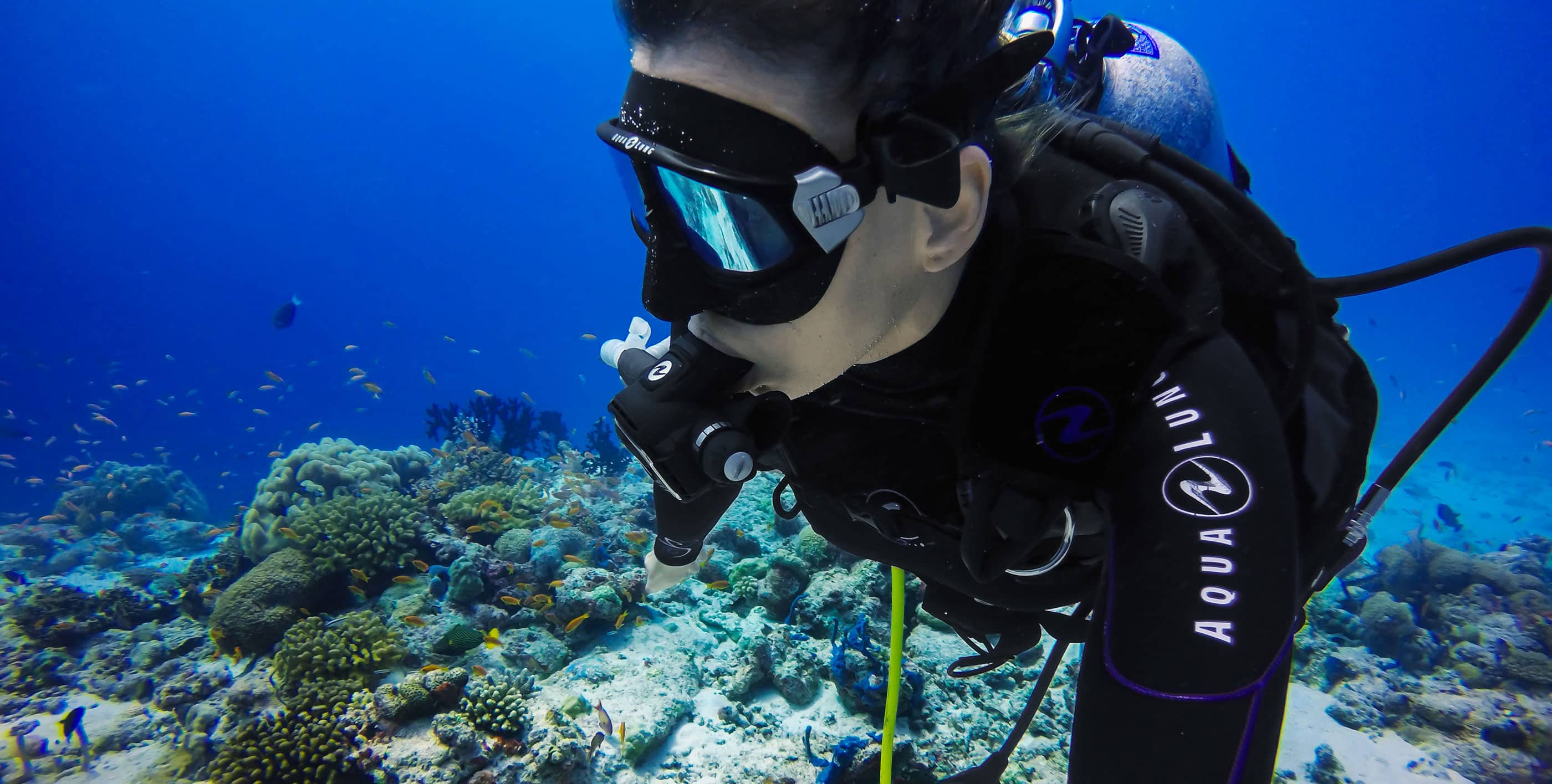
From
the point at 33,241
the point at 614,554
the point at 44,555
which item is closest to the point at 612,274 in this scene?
the point at 33,241

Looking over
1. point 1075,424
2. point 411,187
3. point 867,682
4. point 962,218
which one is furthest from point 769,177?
point 411,187

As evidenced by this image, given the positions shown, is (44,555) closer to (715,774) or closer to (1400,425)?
(715,774)

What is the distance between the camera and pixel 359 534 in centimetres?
685

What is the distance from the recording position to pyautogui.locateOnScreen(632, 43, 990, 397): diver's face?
1222 millimetres

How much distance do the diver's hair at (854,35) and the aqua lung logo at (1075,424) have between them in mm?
818

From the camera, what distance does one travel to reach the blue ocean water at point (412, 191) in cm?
7300

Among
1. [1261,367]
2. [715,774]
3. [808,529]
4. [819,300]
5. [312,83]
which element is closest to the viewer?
[819,300]

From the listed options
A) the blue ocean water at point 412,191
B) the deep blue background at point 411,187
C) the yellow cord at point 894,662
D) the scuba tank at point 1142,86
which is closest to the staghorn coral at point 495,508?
the yellow cord at point 894,662

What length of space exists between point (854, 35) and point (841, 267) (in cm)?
45

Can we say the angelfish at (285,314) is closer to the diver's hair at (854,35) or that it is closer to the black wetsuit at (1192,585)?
the diver's hair at (854,35)

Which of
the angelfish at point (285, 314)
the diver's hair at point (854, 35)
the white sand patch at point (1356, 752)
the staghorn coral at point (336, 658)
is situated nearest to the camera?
the diver's hair at point (854, 35)

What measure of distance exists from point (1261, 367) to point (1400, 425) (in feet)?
169

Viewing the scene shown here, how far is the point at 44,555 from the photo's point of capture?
14.9 m

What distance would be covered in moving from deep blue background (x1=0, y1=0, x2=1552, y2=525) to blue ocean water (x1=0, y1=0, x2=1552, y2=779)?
0.40m
